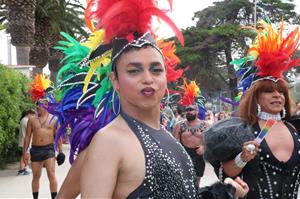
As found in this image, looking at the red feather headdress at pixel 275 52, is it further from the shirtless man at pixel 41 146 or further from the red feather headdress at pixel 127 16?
the shirtless man at pixel 41 146

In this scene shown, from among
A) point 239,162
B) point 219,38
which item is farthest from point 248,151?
point 219,38

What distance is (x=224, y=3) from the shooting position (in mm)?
40781

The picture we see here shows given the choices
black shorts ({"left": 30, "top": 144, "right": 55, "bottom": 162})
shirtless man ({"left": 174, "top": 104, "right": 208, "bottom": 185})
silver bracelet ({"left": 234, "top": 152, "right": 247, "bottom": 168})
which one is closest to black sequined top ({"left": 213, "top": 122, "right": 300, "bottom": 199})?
silver bracelet ({"left": 234, "top": 152, "right": 247, "bottom": 168})

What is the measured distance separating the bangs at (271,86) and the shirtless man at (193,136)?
175 inches

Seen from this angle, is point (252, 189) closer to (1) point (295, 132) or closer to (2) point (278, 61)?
(1) point (295, 132)

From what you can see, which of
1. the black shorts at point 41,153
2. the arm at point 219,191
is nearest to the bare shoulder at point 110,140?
the arm at point 219,191

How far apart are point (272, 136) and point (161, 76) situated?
134 centimetres

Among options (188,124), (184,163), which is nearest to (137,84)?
(184,163)

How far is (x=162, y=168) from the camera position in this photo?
203cm

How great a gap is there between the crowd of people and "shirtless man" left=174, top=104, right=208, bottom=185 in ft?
13.8

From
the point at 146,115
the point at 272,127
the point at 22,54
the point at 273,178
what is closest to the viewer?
the point at 146,115

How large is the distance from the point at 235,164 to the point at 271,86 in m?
0.63

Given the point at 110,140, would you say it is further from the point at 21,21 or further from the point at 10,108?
the point at 21,21

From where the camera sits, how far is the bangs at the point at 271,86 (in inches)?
131
